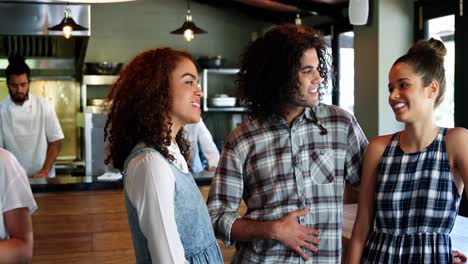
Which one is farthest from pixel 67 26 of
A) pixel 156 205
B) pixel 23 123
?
pixel 156 205

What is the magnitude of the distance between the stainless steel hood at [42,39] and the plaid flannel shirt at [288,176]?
447 centimetres

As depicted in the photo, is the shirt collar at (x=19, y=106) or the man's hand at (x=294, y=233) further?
the shirt collar at (x=19, y=106)

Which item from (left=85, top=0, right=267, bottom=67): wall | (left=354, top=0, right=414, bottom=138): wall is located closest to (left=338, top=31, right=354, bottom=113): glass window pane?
(left=354, top=0, right=414, bottom=138): wall

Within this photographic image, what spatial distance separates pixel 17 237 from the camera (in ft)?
6.48

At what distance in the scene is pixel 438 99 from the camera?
1.84 metres

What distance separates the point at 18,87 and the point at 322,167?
3.87 metres

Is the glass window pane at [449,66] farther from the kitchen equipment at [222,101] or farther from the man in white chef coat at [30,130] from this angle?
the kitchen equipment at [222,101]

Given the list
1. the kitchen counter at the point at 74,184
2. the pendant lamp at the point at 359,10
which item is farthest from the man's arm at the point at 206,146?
the pendant lamp at the point at 359,10

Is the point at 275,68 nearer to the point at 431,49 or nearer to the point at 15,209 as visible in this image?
the point at 431,49

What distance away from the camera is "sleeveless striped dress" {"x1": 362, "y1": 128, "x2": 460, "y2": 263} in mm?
1758

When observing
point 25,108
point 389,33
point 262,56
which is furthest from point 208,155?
point 262,56

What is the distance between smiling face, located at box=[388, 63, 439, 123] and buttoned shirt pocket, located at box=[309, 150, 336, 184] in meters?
0.24

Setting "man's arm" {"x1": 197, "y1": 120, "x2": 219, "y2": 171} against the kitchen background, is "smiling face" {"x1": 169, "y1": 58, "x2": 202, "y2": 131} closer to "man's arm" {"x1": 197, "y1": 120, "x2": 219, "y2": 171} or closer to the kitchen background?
"man's arm" {"x1": 197, "y1": 120, "x2": 219, "y2": 171}

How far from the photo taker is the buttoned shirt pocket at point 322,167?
74.0 inches
